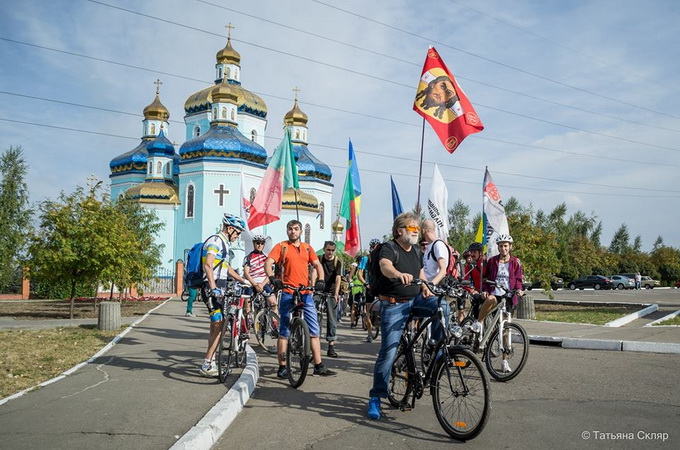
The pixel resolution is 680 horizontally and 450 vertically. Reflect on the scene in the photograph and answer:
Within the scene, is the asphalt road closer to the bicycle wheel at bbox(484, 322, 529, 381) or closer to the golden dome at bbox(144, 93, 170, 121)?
the bicycle wheel at bbox(484, 322, 529, 381)

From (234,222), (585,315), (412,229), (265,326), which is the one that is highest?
(234,222)

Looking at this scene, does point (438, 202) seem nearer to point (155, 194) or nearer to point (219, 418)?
point (219, 418)

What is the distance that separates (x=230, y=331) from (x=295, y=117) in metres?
54.5

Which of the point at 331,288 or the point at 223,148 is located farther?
the point at 223,148

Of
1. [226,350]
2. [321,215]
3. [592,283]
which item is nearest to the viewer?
[226,350]

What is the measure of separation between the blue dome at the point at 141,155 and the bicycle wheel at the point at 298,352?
4847 centimetres

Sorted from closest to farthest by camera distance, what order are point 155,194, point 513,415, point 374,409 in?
1. point 374,409
2. point 513,415
3. point 155,194

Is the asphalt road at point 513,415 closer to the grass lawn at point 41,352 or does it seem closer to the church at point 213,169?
the grass lawn at point 41,352

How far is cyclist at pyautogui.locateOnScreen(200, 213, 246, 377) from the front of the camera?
7.21 metres

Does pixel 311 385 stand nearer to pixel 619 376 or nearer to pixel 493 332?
pixel 493 332

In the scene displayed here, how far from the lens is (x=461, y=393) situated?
4.71 m

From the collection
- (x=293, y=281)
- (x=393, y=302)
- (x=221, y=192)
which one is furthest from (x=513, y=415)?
(x=221, y=192)

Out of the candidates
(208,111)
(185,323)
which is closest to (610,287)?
(208,111)

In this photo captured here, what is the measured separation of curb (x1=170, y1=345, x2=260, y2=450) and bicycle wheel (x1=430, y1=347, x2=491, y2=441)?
1.88 metres
